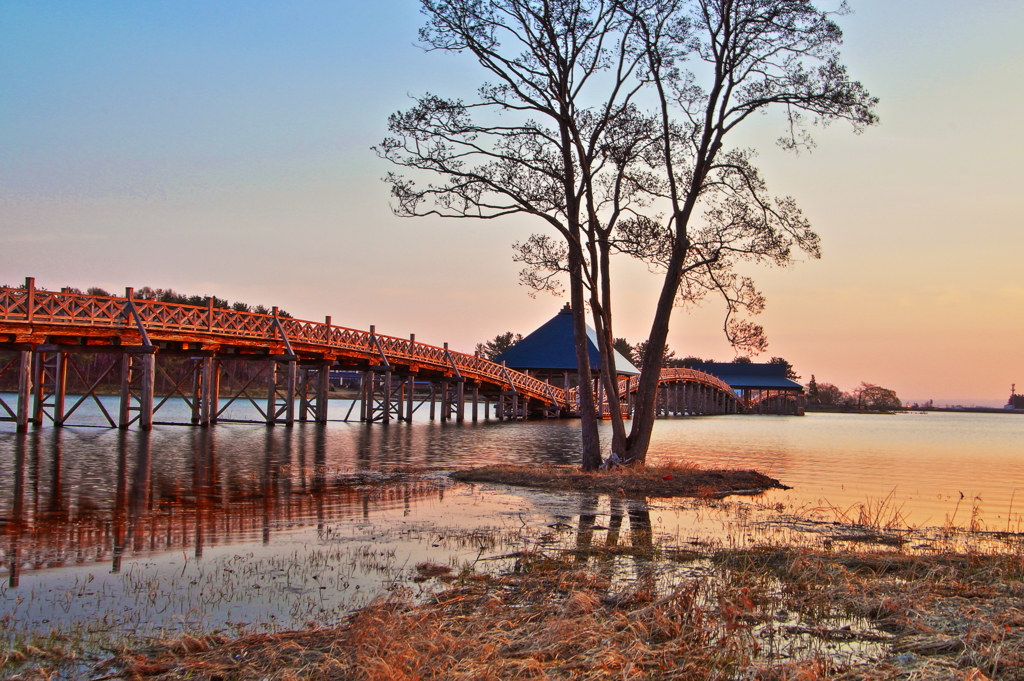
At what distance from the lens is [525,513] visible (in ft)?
37.8

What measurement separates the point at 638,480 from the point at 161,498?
A: 792 centimetres

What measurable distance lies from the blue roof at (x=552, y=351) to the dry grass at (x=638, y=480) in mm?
39021

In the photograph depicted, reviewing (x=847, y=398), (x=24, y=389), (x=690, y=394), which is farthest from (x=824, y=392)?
(x=24, y=389)

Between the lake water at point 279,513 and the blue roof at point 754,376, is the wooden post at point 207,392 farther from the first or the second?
the blue roof at point 754,376

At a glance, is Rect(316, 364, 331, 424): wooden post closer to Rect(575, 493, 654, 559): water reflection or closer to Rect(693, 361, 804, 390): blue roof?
Rect(575, 493, 654, 559): water reflection

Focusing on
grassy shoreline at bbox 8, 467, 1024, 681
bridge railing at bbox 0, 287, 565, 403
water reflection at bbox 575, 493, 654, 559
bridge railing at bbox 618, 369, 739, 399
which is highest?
bridge railing at bbox 0, 287, 565, 403

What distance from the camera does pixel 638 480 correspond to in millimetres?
14859

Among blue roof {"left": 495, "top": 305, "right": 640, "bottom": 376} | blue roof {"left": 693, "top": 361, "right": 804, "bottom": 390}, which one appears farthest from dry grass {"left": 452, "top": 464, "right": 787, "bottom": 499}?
blue roof {"left": 693, "top": 361, "right": 804, "bottom": 390}

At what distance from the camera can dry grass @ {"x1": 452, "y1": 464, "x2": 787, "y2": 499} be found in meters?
14.3

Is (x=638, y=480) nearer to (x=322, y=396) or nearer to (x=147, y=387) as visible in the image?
(x=147, y=387)

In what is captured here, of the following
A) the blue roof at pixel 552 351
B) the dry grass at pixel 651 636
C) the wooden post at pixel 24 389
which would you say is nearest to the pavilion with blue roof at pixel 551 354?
the blue roof at pixel 552 351

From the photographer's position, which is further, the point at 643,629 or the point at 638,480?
the point at 638,480

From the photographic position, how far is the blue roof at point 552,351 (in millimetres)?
56938

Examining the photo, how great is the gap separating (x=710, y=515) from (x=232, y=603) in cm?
743
